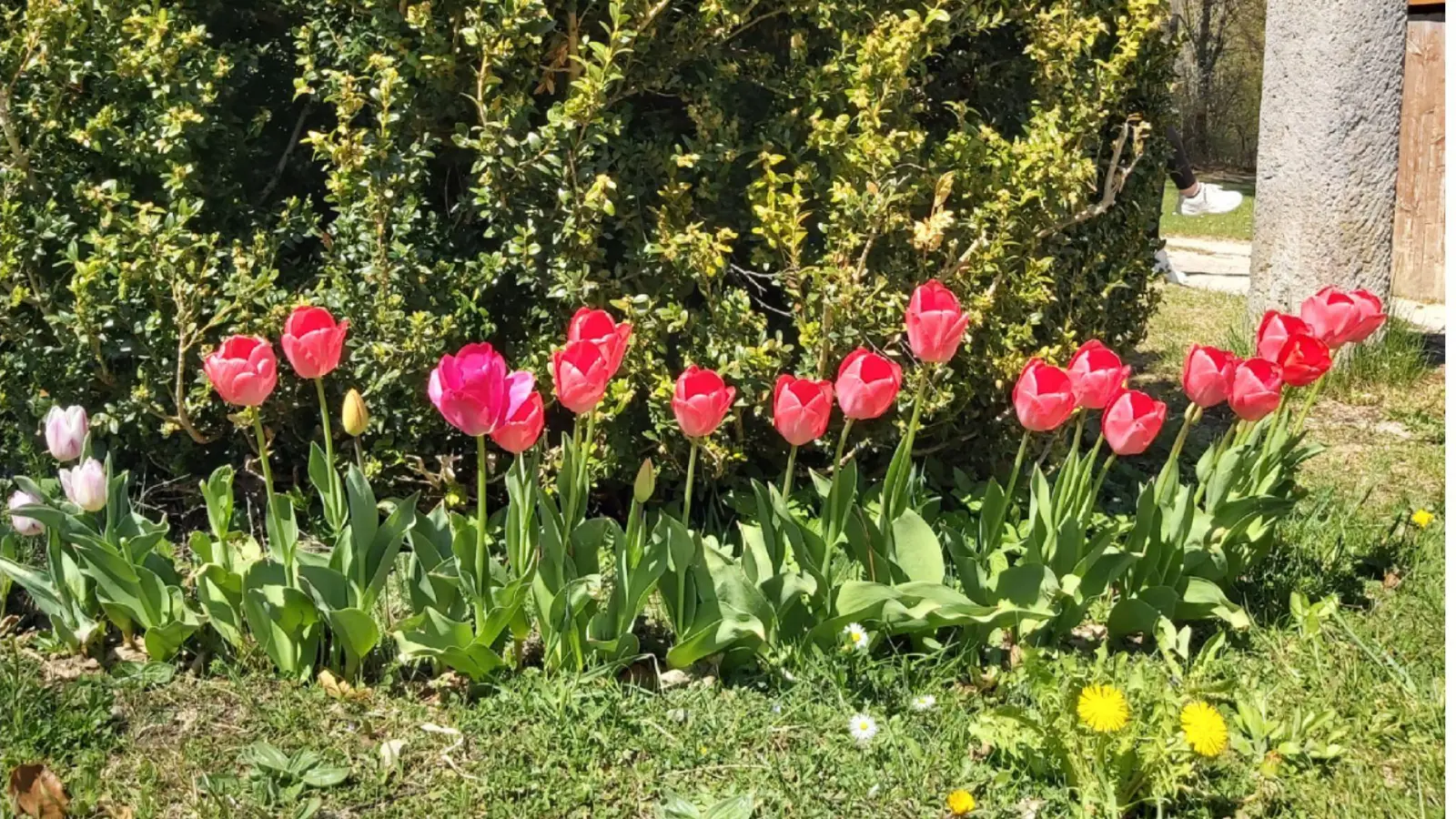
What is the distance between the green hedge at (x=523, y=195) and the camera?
10.3 ft

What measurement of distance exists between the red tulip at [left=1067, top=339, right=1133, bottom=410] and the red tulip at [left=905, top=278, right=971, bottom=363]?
260 millimetres

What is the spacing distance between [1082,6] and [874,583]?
5.87 feet

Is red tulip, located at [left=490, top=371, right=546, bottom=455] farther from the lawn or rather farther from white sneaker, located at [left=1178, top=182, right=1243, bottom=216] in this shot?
white sneaker, located at [left=1178, top=182, right=1243, bottom=216]

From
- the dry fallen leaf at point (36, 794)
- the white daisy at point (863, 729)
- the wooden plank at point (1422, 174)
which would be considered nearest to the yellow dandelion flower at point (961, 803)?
the white daisy at point (863, 729)

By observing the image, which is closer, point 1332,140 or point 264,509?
point 264,509

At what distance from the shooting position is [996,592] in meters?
2.70

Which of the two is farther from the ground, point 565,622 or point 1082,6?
point 1082,6

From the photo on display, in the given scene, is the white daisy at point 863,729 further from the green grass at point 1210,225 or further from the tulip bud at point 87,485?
the green grass at point 1210,225

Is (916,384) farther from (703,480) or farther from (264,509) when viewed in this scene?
(264,509)

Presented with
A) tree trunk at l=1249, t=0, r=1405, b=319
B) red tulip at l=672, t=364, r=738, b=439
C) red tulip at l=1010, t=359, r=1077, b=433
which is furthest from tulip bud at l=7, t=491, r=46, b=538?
tree trunk at l=1249, t=0, r=1405, b=319

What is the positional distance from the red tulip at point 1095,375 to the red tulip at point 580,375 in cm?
95

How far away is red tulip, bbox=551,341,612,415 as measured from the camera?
2.33 meters

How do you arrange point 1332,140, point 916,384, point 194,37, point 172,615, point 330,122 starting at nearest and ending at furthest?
1. point 172,615
2. point 194,37
3. point 916,384
4. point 330,122
5. point 1332,140

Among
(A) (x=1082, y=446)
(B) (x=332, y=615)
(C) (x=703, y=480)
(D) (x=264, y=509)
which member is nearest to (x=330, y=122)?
(D) (x=264, y=509)
